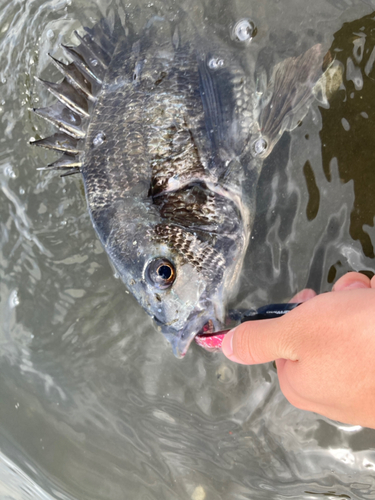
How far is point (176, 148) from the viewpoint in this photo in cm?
207

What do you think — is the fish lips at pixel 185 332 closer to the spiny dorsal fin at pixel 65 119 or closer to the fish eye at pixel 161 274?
Result: the fish eye at pixel 161 274

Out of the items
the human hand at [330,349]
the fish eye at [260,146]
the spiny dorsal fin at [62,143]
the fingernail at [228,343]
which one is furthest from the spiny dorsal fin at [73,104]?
the human hand at [330,349]

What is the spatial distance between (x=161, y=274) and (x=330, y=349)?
846 mm

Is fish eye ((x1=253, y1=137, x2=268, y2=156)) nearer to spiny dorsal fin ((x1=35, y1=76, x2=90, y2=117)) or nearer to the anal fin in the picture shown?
the anal fin

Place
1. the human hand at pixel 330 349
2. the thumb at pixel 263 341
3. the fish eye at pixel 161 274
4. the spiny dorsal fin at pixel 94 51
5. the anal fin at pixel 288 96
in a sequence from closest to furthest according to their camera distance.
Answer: the human hand at pixel 330 349, the thumb at pixel 263 341, the fish eye at pixel 161 274, the anal fin at pixel 288 96, the spiny dorsal fin at pixel 94 51

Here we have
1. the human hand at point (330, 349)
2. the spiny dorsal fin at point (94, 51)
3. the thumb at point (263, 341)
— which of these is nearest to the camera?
the human hand at point (330, 349)

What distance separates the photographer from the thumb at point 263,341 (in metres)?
1.49

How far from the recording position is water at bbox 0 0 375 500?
87.9 inches

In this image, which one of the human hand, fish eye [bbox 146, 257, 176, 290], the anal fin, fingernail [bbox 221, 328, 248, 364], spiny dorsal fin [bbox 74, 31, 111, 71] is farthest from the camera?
spiny dorsal fin [bbox 74, 31, 111, 71]

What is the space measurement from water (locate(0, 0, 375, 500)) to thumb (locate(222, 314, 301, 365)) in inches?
26.9

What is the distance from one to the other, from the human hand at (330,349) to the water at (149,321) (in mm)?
822

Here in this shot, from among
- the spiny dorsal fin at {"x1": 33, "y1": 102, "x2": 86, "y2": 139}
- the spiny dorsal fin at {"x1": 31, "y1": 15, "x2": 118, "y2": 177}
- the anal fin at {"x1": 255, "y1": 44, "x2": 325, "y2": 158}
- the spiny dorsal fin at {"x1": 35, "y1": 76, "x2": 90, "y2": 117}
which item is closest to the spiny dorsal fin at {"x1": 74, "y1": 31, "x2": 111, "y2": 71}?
the spiny dorsal fin at {"x1": 31, "y1": 15, "x2": 118, "y2": 177}

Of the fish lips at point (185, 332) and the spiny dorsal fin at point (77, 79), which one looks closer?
the fish lips at point (185, 332)

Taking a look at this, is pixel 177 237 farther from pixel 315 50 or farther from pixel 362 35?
pixel 362 35
